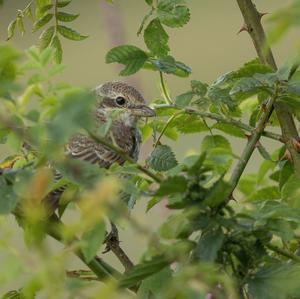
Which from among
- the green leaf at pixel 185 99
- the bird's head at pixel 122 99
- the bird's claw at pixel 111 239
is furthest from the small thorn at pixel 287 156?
the bird's head at pixel 122 99

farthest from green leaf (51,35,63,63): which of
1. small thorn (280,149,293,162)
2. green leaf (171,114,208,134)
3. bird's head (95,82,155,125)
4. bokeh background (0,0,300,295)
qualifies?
bokeh background (0,0,300,295)

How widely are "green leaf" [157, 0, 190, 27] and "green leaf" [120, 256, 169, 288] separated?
Answer: 29.8 inches

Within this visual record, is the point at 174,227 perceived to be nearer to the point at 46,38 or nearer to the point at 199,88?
the point at 199,88

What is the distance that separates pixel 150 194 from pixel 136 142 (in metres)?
2.66

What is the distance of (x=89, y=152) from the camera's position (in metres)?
3.25

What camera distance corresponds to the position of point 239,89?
1738mm

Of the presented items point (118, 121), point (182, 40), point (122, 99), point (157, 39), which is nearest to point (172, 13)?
point (157, 39)

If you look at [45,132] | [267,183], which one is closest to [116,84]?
[267,183]

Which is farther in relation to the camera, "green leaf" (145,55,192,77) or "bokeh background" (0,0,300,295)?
"bokeh background" (0,0,300,295)

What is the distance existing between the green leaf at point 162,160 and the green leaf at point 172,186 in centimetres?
47

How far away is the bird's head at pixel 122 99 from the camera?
396cm

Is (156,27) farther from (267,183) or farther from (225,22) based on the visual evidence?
(225,22)

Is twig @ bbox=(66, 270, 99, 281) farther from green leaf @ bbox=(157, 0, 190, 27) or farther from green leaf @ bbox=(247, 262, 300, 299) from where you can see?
green leaf @ bbox=(157, 0, 190, 27)

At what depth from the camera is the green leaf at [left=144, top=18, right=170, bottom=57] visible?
199cm
